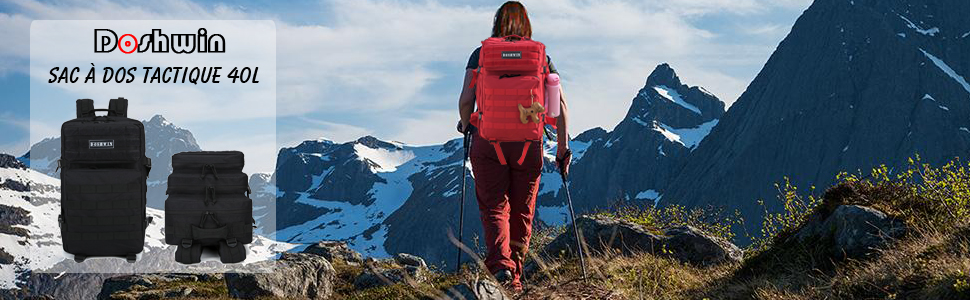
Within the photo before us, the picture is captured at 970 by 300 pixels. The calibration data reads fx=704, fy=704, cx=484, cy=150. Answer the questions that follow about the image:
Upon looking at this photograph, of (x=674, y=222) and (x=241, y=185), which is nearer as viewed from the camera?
(x=241, y=185)

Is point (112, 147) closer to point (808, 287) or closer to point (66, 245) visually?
point (66, 245)

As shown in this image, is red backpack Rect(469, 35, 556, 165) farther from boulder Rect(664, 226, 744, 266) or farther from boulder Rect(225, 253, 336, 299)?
boulder Rect(225, 253, 336, 299)

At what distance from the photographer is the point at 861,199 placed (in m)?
9.69

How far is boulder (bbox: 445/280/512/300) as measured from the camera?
6.47 meters

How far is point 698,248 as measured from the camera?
1288 centimetres

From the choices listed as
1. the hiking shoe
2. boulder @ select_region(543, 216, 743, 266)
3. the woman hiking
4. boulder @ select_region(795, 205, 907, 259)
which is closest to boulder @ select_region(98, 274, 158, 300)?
boulder @ select_region(543, 216, 743, 266)

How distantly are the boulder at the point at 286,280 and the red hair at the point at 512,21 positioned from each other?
25.3 feet

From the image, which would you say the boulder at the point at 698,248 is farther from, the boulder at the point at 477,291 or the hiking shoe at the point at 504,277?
the boulder at the point at 477,291

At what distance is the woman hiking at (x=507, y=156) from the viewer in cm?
844

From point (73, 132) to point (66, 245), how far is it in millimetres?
2117

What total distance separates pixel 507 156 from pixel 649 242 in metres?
5.49

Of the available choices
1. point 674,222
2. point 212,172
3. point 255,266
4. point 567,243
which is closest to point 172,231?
point 212,172

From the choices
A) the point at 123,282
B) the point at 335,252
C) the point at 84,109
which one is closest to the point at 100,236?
the point at 84,109

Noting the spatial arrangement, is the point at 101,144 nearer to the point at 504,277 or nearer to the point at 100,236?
the point at 100,236
